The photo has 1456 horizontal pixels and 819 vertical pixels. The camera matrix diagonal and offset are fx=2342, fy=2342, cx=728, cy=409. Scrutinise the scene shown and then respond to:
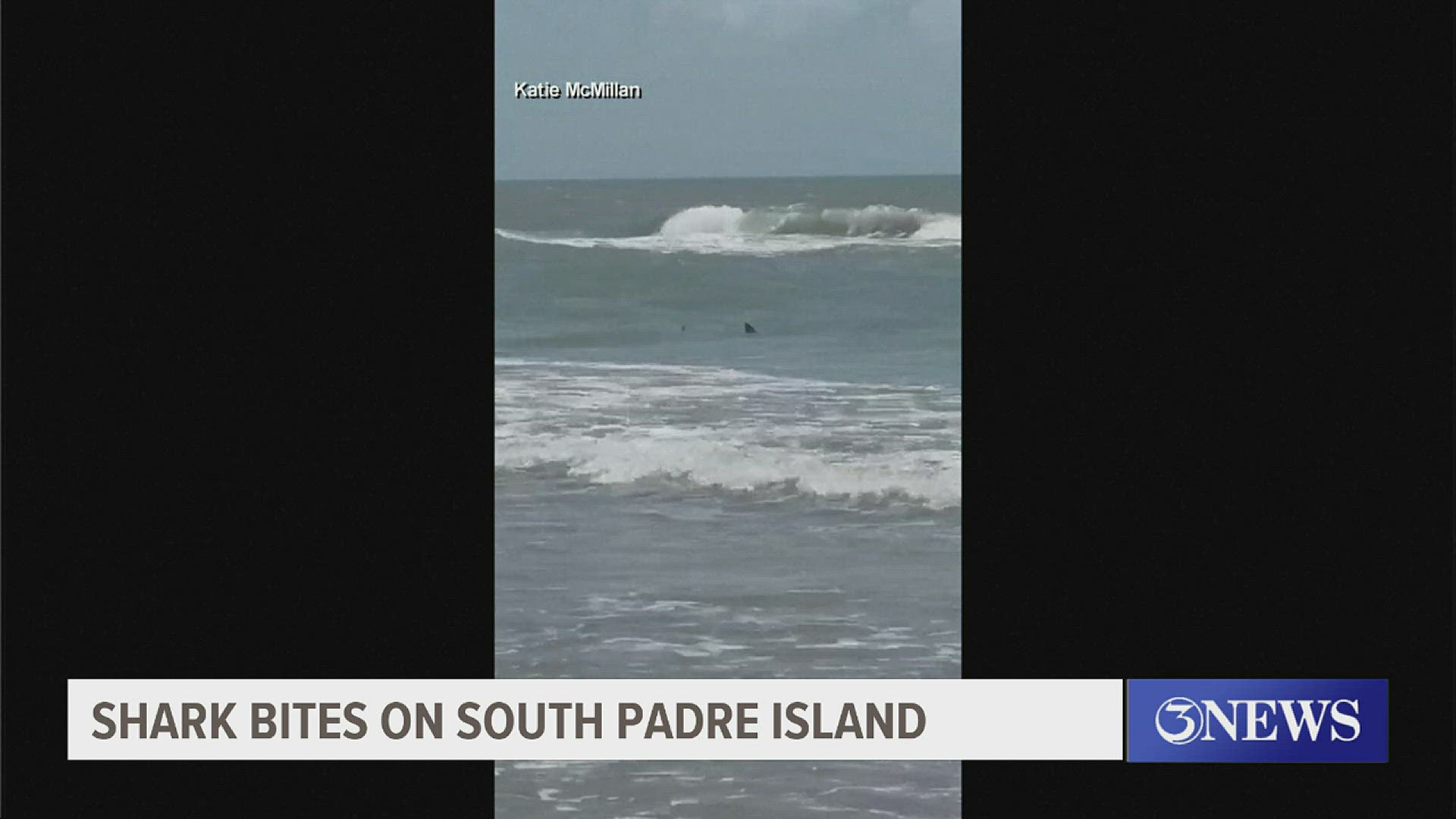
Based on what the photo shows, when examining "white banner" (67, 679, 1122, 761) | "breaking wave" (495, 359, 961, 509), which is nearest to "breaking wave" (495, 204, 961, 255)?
"breaking wave" (495, 359, 961, 509)

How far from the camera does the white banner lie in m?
7.74

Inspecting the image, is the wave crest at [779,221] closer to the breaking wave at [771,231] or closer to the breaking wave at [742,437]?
the breaking wave at [771,231]

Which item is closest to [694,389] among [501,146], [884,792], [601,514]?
[601,514]

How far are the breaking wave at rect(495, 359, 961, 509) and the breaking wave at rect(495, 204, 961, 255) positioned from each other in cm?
71

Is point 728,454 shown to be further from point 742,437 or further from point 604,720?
point 604,720

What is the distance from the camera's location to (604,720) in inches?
309

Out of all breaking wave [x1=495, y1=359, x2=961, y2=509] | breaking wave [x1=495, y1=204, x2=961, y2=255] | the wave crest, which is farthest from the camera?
the wave crest

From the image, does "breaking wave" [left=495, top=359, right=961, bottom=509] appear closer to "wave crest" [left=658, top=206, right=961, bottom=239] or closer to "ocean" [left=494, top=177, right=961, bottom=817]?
"ocean" [left=494, top=177, right=961, bottom=817]

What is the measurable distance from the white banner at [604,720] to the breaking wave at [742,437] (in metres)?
0.99

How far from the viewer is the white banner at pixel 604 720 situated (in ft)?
25.4

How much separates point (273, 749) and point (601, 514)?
155 cm

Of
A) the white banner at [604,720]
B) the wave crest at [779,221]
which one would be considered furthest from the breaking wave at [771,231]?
the white banner at [604,720]

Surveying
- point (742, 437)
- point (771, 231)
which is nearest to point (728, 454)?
point (742, 437)

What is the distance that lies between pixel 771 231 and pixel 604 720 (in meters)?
2.47
